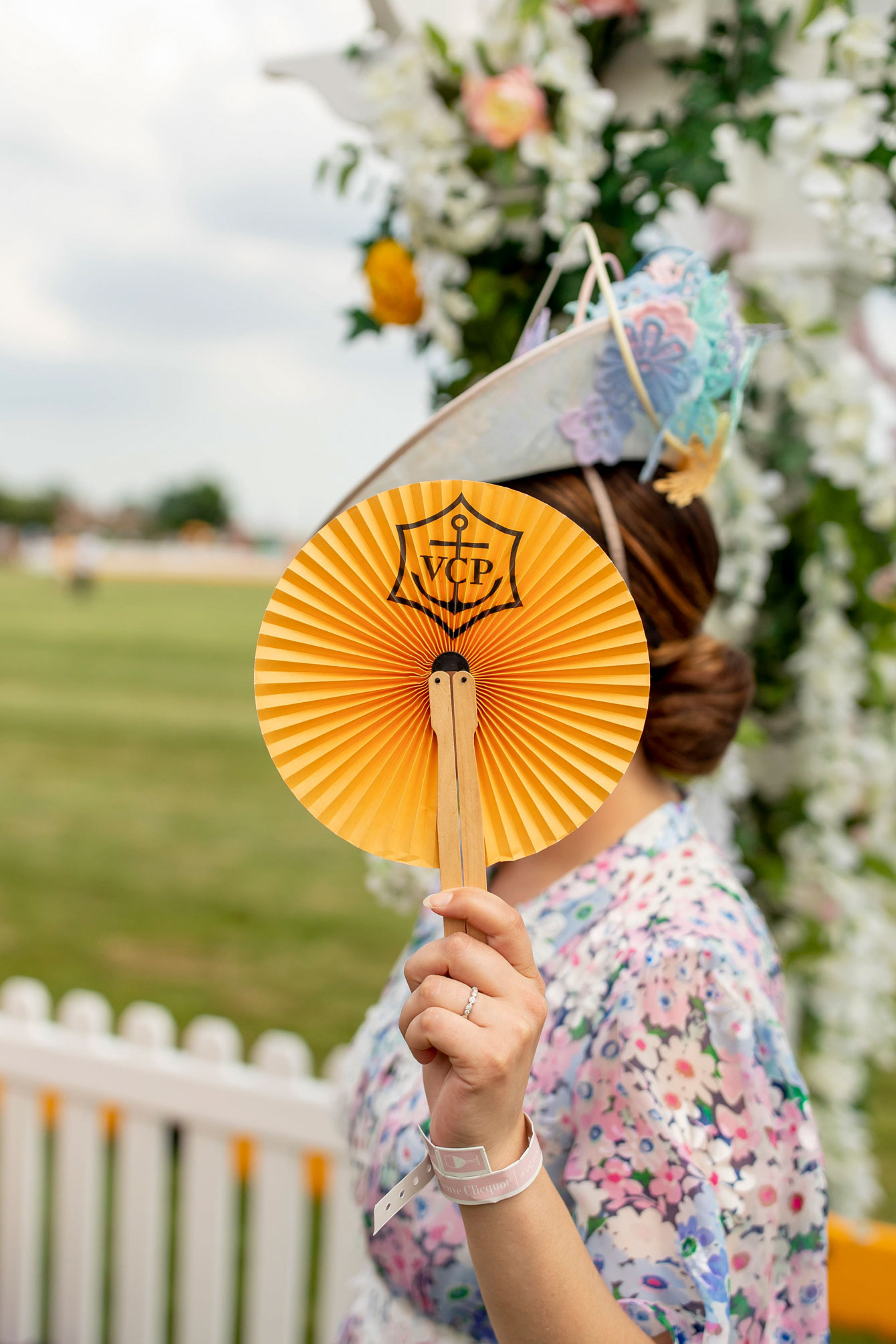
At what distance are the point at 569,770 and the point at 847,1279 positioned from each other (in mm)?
2042

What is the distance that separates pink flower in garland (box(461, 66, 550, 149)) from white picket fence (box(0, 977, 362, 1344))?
5.44ft

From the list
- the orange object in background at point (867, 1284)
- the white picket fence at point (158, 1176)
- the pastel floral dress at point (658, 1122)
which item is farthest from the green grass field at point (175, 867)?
the pastel floral dress at point (658, 1122)

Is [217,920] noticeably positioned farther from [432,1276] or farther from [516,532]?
[516,532]

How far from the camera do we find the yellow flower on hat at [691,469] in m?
1.04

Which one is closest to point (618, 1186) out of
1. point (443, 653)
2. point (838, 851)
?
point (443, 653)

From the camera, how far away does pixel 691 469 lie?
1.07 m

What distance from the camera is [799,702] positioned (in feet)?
6.21

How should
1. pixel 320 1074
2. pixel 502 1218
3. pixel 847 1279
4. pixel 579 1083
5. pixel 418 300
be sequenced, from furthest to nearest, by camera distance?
pixel 320 1074 → pixel 847 1279 → pixel 418 300 → pixel 579 1083 → pixel 502 1218

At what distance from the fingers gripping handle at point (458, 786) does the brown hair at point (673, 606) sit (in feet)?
1.02

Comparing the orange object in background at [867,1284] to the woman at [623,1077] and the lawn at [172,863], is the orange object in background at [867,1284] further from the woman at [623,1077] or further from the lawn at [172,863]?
the lawn at [172,863]

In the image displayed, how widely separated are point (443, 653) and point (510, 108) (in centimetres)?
107

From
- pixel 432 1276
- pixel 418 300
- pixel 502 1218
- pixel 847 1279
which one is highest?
pixel 418 300

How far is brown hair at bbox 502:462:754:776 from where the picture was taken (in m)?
1.04

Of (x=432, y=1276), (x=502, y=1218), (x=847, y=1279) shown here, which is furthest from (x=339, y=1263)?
(x=502, y=1218)
